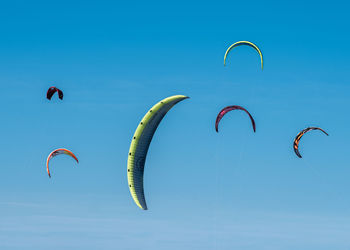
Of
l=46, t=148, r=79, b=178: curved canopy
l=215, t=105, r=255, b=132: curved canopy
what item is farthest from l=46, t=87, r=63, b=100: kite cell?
l=215, t=105, r=255, b=132: curved canopy

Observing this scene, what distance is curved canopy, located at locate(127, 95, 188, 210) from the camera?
252 ft

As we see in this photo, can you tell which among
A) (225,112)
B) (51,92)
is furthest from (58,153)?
(225,112)

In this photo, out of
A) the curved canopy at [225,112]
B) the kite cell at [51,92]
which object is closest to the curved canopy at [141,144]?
the curved canopy at [225,112]

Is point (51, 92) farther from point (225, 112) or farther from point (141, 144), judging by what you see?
point (225, 112)

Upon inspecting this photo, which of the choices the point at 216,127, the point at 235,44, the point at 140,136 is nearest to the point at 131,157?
the point at 140,136

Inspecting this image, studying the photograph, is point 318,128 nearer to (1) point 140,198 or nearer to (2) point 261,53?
(2) point 261,53

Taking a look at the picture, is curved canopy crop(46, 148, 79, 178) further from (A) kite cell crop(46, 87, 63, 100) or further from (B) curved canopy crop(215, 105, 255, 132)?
(B) curved canopy crop(215, 105, 255, 132)

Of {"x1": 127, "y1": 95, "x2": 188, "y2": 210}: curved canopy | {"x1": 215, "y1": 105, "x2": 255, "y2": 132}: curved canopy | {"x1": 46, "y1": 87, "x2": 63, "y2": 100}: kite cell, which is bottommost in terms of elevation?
{"x1": 127, "y1": 95, "x2": 188, "y2": 210}: curved canopy

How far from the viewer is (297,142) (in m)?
87.2

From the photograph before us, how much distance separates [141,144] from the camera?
7862cm

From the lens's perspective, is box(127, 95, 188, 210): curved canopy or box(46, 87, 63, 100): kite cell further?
box(46, 87, 63, 100): kite cell

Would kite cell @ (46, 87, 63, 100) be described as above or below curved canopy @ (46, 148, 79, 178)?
above

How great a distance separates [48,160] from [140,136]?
1428 centimetres

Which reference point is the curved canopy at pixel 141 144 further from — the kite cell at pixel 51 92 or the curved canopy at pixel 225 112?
the kite cell at pixel 51 92
